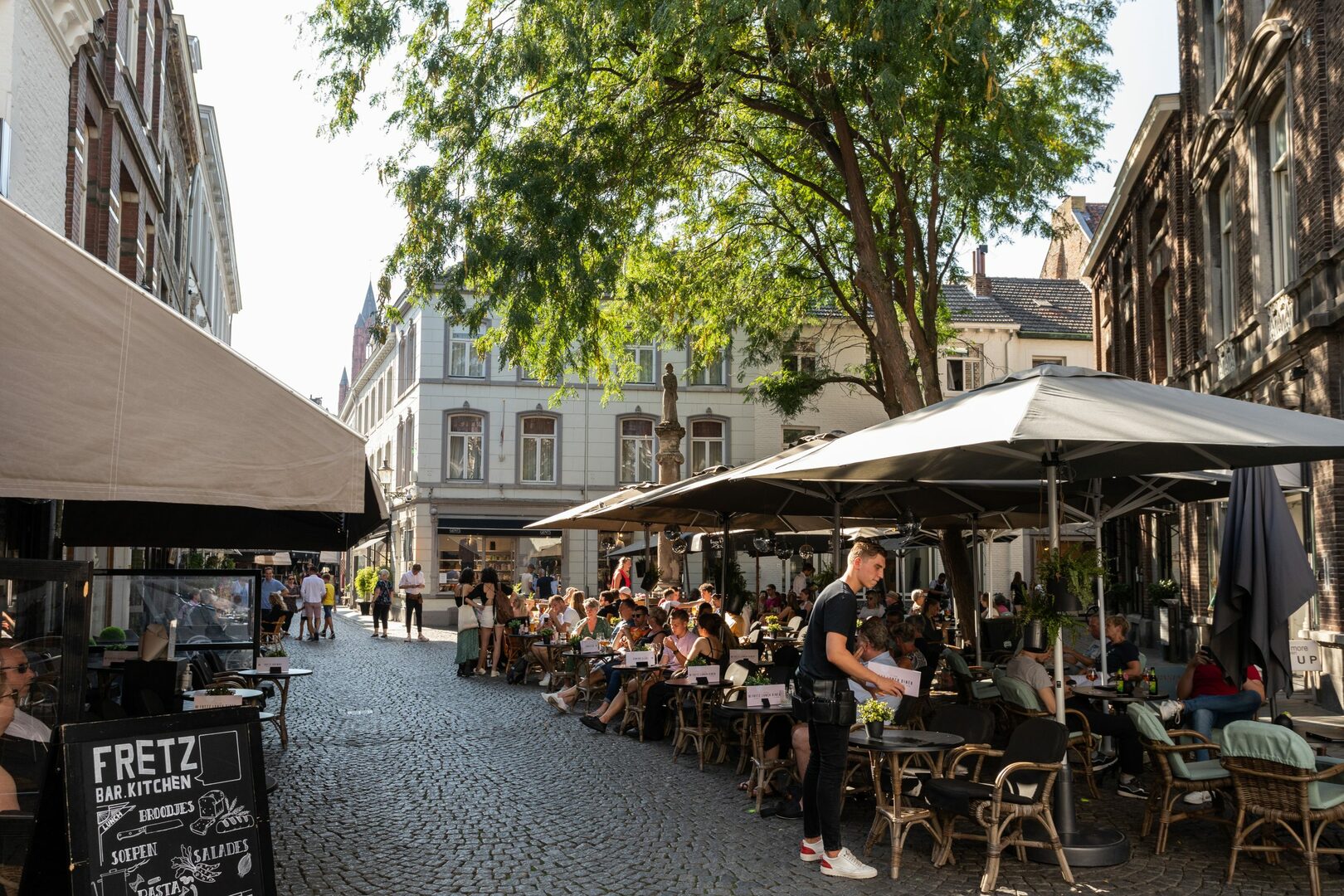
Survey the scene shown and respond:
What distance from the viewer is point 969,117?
13422 millimetres

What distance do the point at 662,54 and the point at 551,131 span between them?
202cm

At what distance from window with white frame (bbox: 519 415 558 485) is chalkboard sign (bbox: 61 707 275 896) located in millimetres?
33255

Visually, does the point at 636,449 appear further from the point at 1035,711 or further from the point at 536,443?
the point at 1035,711

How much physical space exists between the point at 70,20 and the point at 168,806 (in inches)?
386

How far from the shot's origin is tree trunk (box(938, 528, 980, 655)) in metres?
16.3

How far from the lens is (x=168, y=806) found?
15.2ft

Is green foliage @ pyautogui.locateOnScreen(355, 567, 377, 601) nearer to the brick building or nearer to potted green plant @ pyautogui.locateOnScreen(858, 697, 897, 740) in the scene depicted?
the brick building

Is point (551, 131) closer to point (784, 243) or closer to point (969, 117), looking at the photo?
point (969, 117)

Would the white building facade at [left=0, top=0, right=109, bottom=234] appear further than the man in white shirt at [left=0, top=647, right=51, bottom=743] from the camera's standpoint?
Yes

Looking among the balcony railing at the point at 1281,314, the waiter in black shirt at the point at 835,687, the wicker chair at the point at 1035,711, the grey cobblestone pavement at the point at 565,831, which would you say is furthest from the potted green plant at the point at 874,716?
the balcony railing at the point at 1281,314

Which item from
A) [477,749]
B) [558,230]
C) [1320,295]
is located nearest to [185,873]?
[477,749]

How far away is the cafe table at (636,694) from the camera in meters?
12.1

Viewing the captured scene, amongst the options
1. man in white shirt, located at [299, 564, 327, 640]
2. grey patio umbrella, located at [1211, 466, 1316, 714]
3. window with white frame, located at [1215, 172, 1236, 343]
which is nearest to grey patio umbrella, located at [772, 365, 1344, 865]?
grey patio umbrella, located at [1211, 466, 1316, 714]

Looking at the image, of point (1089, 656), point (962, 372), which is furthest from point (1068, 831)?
point (962, 372)
